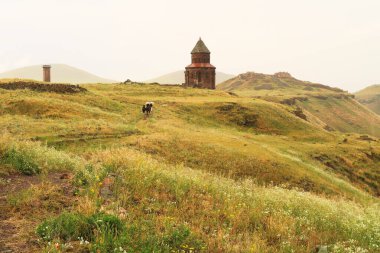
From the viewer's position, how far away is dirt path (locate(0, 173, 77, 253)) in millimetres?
7154

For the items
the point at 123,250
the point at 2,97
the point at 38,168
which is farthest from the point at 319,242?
the point at 2,97

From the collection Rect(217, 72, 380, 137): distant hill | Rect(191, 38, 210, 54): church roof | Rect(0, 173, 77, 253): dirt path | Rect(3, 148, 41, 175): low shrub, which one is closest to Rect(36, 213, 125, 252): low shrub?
Rect(0, 173, 77, 253): dirt path

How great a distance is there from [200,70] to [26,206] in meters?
91.5

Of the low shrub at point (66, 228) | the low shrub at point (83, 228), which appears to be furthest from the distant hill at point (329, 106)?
the low shrub at point (66, 228)

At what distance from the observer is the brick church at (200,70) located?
98750 mm

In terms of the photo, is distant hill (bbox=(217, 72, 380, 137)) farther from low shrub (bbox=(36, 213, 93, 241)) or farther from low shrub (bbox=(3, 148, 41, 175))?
low shrub (bbox=(36, 213, 93, 241))

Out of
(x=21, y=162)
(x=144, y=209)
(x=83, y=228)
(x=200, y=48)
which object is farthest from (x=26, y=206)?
(x=200, y=48)

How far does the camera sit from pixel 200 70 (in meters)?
98.5

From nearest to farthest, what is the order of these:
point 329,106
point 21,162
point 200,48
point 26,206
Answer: point 26,206 < point 21,162 < point 200,48 < point 329,106

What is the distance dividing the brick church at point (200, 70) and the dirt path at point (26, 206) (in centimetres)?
8848

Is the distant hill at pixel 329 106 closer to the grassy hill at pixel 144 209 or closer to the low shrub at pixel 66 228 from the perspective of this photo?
the grassy hill at pixel 144 209

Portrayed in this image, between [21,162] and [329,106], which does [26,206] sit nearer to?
[21,162]

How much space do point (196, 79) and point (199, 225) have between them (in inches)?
3609

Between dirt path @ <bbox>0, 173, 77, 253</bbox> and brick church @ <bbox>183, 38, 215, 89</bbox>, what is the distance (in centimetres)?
8848
